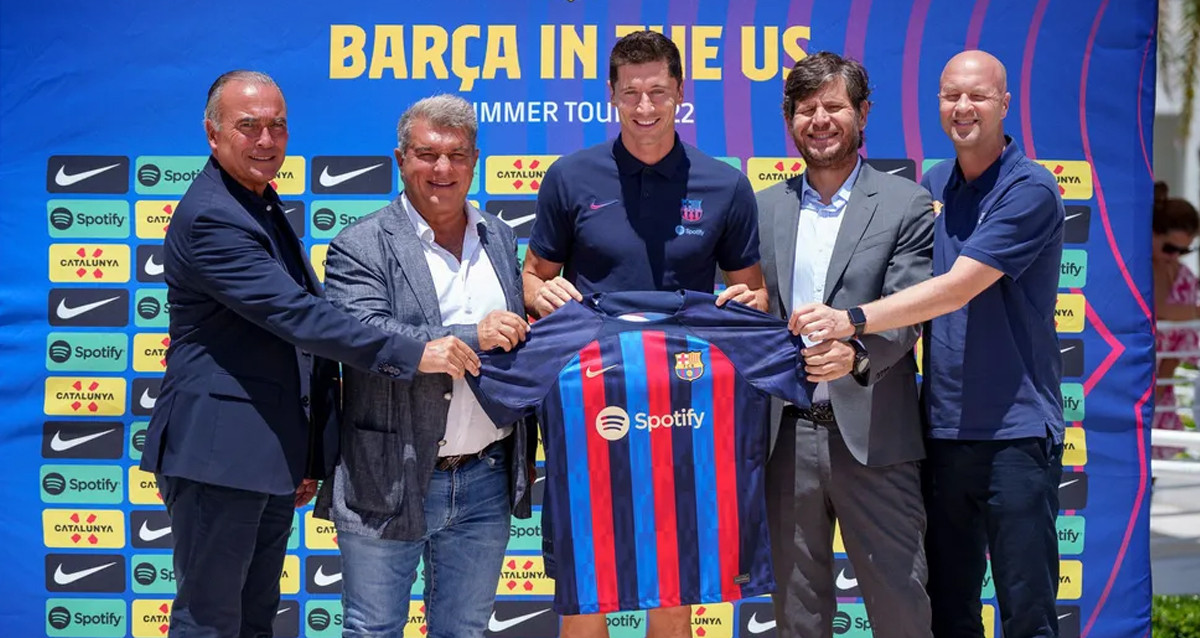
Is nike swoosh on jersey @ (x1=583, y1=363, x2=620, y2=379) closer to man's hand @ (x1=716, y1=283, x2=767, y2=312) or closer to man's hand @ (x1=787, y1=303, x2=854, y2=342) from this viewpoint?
man's hand @ (x1=716, y1=283, x2=767, y2=312)

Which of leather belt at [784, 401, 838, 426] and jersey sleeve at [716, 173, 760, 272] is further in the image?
leather belt at [784, 401, 838, 426]

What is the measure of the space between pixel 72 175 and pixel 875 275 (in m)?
3.36

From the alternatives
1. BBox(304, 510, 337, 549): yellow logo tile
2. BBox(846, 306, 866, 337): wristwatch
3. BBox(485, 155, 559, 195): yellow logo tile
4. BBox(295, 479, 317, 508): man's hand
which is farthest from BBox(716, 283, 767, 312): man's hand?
BBox(304, 510, 337, 549): yellow logo tile

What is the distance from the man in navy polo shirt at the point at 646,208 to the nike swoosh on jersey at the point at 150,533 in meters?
2.32

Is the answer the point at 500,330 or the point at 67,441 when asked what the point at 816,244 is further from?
the point at 67,441

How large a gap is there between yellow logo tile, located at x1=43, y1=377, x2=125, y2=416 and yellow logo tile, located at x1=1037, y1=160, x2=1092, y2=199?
4.10 m

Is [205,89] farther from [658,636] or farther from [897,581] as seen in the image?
[897,581]

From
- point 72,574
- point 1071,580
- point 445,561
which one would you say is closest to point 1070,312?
point 1071,580

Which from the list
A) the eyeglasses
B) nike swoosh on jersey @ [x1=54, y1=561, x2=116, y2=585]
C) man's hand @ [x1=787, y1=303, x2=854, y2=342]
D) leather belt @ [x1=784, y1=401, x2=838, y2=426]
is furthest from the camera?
the eyeglasses

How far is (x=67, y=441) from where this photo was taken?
4406 mm

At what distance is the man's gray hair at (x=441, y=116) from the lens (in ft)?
9.29

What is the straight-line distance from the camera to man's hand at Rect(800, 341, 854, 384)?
287 centimetres

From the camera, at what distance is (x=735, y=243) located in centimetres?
299

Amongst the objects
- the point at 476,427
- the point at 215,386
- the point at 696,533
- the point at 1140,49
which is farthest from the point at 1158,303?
the point at 215,386
